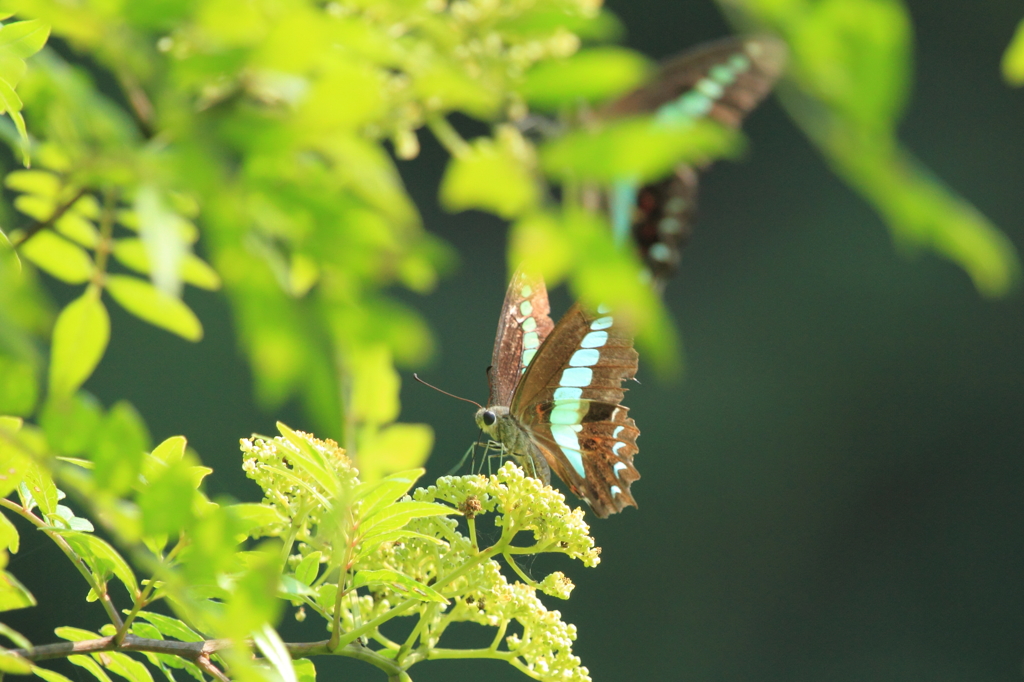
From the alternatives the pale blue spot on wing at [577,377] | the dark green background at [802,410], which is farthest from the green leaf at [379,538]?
the dark green background at [802,410]

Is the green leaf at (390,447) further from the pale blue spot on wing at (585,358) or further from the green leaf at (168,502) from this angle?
the pale blue spot on wing at (585,358)

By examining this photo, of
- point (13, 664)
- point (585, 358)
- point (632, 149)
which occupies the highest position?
point (632, 149)

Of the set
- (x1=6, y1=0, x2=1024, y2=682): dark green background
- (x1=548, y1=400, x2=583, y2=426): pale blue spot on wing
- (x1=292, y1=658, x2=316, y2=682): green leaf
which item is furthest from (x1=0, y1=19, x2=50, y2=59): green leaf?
(x1=6, y1=0, x2=1024, y2=682): dark green background

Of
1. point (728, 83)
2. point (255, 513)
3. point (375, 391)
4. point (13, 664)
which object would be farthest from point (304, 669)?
point (728, 83)

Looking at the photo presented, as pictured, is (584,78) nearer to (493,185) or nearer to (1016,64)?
(493,185)

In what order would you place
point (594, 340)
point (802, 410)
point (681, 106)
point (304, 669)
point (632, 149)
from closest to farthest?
point (632, 149) < point (304, 669) < point (681, 106) < point (594, 340) < point (802, 410)

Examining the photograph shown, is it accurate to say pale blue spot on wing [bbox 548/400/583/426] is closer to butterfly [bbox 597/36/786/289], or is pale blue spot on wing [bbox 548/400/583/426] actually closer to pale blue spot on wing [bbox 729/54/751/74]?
butterfly [bbox 597/36/786/289]
